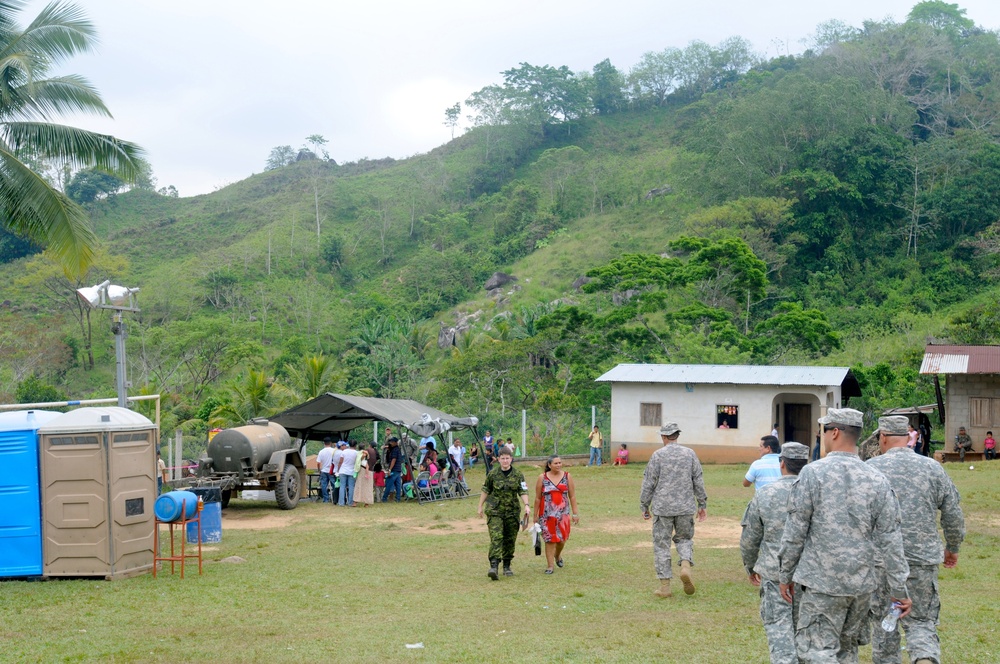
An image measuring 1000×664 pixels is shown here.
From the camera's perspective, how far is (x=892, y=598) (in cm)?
511

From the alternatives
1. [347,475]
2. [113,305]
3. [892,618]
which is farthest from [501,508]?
[347,475]

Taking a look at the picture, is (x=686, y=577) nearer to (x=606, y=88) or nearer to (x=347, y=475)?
(x=347, y=475)

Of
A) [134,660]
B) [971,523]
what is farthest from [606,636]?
[971,523]

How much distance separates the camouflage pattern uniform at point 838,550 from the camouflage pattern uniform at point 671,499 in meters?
4.30

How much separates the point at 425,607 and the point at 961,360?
20.0 meters

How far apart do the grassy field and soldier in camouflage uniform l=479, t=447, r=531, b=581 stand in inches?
14.2

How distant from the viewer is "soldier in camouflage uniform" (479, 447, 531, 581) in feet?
35.7

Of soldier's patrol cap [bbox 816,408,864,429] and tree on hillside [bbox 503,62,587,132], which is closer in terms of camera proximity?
soldier's patrol cap [bbox 816,408,864,429]

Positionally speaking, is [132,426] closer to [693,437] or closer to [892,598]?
[892,598]

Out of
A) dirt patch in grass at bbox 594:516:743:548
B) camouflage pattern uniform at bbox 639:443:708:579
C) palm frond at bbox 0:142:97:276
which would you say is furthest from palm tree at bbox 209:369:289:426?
camouflage pattern uniform at bbox 639:443:708:579

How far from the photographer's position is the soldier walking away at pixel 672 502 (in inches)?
367

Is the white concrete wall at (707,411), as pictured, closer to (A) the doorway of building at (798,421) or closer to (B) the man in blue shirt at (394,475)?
(A) the doorway of building at (798,421)

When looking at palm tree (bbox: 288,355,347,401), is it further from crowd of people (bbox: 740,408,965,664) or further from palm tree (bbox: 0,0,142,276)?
crowd of people (bbox: 740,408,965,664)

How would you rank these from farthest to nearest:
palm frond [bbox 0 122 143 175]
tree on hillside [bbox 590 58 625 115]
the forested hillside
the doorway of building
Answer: tree on hillside [bbox 590 58 625 115] → the forested hillside → the doorway of building → palm frond [bbox 0 122 143 175]
